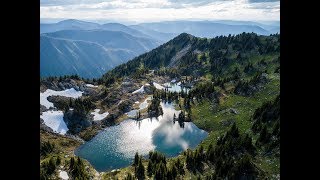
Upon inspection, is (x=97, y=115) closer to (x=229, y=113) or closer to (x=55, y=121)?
(x=55, y=121)

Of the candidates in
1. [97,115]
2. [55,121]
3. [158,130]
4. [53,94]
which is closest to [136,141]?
[158,130]

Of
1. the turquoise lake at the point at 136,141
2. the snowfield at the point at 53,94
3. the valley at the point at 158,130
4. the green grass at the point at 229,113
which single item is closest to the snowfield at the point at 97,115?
the valley at the point at 158,130

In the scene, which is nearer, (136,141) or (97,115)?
(136,141)

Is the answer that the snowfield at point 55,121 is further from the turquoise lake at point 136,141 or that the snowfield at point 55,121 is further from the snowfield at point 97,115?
the turquoise lake at point 136,141

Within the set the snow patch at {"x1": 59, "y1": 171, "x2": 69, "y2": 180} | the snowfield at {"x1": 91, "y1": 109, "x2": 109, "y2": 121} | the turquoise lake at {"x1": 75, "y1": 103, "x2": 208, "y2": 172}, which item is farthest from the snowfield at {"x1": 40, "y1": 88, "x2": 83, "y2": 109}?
the snow patch at {"x1": 59, "y1": 171, "x2": 69, "y2": 180}

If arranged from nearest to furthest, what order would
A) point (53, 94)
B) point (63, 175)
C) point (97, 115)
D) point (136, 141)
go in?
point (63, 175) < point (136, 141) < point (97, 115) < point (53, 94)
